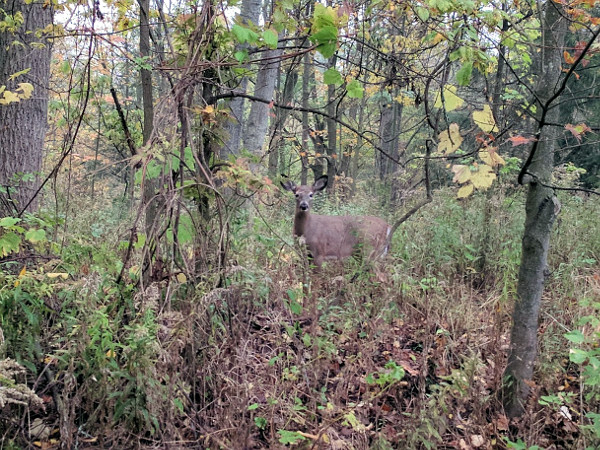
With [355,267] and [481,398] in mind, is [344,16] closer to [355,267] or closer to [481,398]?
[481,398]

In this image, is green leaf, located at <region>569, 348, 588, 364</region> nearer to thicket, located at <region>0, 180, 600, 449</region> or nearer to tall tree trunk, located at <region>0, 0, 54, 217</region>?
thicket, located at <region>0, 180, 600, 449</region>

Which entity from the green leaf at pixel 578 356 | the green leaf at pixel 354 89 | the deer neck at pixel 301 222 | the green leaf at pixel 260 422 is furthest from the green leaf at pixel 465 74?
the deer neck at pixel 301 222

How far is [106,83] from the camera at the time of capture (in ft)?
20.2

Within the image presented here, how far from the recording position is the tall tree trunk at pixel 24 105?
4.38 meters

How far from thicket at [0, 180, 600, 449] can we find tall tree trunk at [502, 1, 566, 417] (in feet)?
0.48

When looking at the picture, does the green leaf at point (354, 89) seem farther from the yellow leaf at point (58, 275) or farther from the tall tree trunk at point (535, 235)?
the yellow leaf at point (58, 275)

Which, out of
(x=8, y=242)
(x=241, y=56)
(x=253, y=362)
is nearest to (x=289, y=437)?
(x=253, y=362)

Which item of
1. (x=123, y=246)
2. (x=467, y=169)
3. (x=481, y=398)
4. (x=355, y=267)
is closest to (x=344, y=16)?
(x=467, y=169)

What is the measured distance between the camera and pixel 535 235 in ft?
10.2

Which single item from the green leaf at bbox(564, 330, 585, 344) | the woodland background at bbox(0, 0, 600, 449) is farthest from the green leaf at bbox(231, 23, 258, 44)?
the green leaf at bbox(564, 330, 585, 344)

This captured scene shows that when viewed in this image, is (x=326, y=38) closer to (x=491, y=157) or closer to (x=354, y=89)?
(x=354, y=89)

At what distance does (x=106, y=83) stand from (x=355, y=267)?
4.11m

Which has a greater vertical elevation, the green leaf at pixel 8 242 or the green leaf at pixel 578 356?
the green leaf at pixel 8 242

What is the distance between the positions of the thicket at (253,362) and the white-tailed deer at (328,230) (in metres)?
1.69
